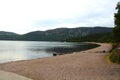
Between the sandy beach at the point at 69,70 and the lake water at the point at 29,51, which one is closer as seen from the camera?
the sandy beach at the point at 69,70

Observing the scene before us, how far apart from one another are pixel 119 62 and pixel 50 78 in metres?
9.30

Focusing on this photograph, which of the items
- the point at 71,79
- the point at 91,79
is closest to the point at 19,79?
the point at 71,79

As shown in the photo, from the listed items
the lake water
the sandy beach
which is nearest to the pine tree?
the sandy beach

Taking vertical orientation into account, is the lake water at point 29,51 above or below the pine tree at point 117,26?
below

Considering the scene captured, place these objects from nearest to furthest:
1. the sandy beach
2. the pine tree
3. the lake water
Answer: the sandy beach < the pine tree < the lake water

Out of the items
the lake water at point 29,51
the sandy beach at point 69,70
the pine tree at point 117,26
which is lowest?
the lake water at point 29,51

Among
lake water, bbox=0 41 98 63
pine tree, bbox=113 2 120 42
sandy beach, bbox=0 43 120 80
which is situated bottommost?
lake water, bbox=0 41 98 63

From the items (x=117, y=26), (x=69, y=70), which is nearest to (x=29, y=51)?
(x=117, y=26)

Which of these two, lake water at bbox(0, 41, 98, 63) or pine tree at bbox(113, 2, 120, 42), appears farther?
lake water at bbox(0, 41, 98, 63)

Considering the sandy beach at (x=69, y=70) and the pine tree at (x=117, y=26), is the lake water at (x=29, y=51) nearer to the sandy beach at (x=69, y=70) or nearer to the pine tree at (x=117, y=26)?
the pine tree at (x=117, y=26)

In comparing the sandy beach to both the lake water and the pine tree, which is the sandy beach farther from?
the lake water

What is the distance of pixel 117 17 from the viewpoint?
34844 mm

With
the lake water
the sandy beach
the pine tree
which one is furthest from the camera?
the lake water

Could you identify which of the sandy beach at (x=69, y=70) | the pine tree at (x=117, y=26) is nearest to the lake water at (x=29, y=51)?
the pine tree at (x=117, y=26)
